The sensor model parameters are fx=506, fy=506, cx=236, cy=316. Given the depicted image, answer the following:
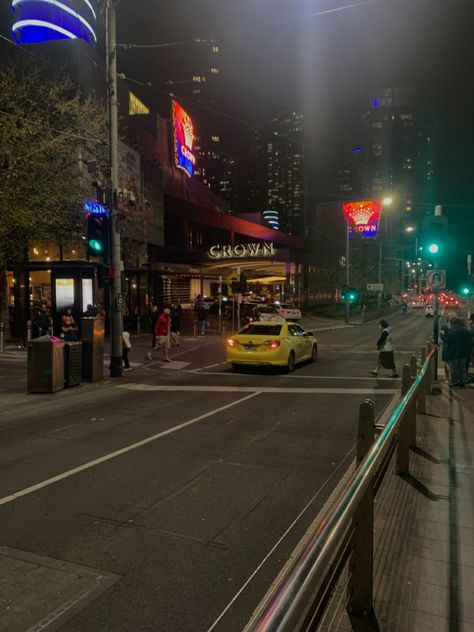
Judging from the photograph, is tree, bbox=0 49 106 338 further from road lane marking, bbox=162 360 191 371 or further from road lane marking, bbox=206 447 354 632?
road lane marking, bbox=206 447 354 632

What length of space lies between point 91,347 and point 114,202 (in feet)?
13.5

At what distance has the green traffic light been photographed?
1381 cm

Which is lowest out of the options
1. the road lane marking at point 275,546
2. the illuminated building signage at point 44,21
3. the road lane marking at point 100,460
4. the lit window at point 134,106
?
the road lane marking at point 100,460

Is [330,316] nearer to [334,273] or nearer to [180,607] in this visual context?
[334,273]

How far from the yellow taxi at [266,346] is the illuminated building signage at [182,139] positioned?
1614 inches

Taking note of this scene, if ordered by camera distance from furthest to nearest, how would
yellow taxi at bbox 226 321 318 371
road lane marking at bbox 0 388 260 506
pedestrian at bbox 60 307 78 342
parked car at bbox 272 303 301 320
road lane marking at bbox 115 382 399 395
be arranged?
parked car at bbox 272 303 301 320 → pedestrian at bbox 60 307 78 342 → yellow taxi at bbox 226 321 318 371 → road lane marking at bbox 115 382 399 395 → road lane marking at bbox 0 388 260 506

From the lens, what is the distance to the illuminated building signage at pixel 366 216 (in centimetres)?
5644

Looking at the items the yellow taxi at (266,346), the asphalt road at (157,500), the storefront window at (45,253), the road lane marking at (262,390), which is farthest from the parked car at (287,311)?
the asphalt road at (157,500)

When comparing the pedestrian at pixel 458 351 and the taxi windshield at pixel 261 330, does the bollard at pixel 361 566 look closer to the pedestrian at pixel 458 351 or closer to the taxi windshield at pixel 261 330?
the pedestrian at pixel 458 351

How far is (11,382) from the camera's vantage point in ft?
42.5

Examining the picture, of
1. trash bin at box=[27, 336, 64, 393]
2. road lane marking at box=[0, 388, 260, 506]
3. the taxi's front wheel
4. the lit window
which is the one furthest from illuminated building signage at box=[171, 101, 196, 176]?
road lane marking at box=[0, 388, 260, 506]

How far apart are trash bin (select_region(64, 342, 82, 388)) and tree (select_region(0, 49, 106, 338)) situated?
6.34 meters

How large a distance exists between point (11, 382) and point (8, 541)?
949 cm

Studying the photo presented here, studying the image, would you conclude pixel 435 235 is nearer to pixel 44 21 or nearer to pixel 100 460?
pixel 100 460
